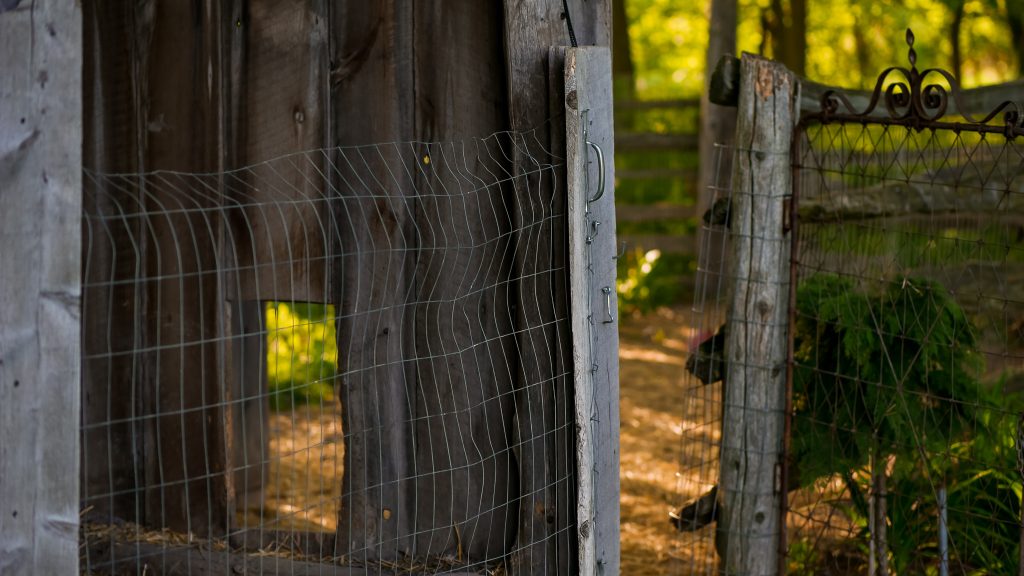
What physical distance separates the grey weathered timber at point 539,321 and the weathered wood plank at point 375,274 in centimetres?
38

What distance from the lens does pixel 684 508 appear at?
13.9ft

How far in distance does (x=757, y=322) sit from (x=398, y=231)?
4.70 feet

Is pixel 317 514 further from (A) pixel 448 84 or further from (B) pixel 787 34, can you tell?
(B) pixel 787 34

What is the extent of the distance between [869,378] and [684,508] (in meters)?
0.89

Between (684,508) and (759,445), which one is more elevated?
(759,445)

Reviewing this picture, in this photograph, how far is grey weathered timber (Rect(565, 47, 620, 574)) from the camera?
10.8ft

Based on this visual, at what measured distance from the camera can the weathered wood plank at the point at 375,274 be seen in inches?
140

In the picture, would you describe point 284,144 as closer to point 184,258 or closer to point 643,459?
point 184,258

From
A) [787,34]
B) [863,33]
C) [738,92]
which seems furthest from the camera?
[863,33]

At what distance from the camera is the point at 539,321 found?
3498 mm

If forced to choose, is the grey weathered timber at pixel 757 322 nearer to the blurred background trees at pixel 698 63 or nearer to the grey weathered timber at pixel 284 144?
the blurred background trees at pixel 698 63

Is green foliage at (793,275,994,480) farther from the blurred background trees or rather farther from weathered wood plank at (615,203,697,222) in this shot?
weathered wood plank at (615,203,697,222)

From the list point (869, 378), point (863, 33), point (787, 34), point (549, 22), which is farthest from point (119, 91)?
point (863, 33)

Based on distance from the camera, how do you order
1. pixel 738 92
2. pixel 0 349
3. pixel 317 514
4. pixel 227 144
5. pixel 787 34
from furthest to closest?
pixel 787 34, pixel 317 514, pixel 738 92, pixel 227 144, pixel 0 349
